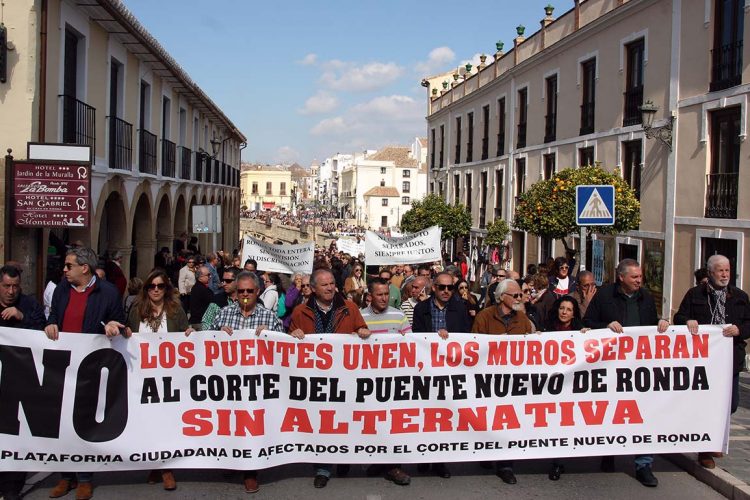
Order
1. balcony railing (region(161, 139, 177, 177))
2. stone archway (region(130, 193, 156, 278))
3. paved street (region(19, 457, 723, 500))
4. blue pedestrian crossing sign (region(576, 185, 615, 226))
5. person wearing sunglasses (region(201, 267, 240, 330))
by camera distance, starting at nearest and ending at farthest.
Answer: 1. paved street (region(19, 457, 723, 500))
2. person wearing sunglasses (region(201, 267, 240, 330))
3. blue pedestrian crossing sign (region(576, 185, 615, 226))
4. stone archway (region(130, 193, 156, 278))
5. balcony railing (region(161, 139, 177, 177))

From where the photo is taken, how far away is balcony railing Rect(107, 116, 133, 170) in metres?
15.1

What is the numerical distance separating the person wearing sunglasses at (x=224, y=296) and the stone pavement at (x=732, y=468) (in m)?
4.32

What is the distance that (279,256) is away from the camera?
12.9 meters

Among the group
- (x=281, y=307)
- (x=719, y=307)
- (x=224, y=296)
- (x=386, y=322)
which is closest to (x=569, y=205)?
(x=281, y=307)

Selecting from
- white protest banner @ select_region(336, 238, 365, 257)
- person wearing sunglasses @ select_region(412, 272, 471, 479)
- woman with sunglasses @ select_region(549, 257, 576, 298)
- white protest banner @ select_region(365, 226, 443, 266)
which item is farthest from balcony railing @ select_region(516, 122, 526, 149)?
person wearing sunglasses @ select_region(412, 272, 471, 479)

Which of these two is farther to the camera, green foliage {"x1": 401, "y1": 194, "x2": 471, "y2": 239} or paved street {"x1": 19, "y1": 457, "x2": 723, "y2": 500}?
green foliage {"x1": 401, "y1": 194, "x2": 471, "y2": 239}

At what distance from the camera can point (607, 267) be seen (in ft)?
66.7

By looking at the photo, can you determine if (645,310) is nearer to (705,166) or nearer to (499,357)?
(499,357)

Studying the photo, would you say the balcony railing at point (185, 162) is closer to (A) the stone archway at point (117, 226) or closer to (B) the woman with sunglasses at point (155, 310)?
(A) the stone archway at point (117, 226)

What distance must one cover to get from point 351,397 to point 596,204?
5.56m

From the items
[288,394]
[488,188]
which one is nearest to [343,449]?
[288,394]

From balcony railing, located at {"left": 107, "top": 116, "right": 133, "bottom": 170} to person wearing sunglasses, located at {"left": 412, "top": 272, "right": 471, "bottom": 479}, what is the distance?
33.4 feet

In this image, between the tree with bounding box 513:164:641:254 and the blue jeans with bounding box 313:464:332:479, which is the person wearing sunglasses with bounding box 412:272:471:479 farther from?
the tree with bounding box 513:164:641:254

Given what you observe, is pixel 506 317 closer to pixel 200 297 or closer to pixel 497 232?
pixel 200 297
